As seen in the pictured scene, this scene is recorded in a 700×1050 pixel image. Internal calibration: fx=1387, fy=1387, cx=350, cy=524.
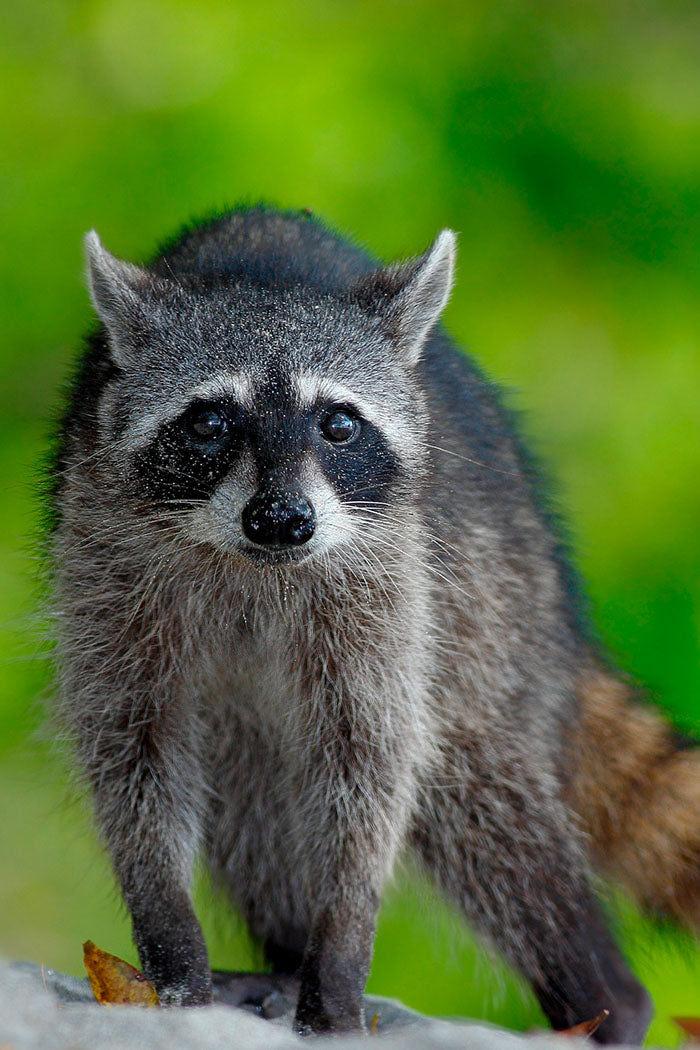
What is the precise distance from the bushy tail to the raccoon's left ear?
159 centimetres

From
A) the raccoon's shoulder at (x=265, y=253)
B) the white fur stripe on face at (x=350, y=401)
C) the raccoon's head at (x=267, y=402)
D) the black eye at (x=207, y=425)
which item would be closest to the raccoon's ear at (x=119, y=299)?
the raccoon's head at (x=267, y=402)

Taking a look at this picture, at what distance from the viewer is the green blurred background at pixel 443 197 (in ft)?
21.5

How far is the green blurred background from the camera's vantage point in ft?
21.5

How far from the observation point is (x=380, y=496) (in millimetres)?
3963

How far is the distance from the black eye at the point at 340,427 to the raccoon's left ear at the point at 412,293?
371mm

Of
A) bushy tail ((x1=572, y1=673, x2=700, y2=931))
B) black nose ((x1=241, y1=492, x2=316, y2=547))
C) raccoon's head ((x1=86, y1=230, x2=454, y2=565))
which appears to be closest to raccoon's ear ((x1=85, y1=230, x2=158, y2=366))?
raccoon's head ((x1=86, y1=230, x2=454, y2=565))

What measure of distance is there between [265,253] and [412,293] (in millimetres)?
544

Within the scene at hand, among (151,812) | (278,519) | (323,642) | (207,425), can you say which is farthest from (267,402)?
(151,812)

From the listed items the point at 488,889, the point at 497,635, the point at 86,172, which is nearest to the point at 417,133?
the point at 86,172

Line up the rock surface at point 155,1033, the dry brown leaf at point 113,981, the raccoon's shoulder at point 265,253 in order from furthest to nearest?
the raccoon's shoulder at point 265,253
the dry brown leaf at point 113,981
the rock surface at point 155,1033

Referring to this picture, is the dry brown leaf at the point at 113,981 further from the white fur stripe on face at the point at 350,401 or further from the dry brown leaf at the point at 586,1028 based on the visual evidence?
the white fur stripe on face at the point at 350,401

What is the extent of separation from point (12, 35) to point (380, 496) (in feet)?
13.3

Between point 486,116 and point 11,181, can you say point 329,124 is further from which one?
point 11,181

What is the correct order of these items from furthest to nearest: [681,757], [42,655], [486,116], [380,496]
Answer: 1. [486,116]
2. [681,757]
3. [42,655]
4. [380,496]
